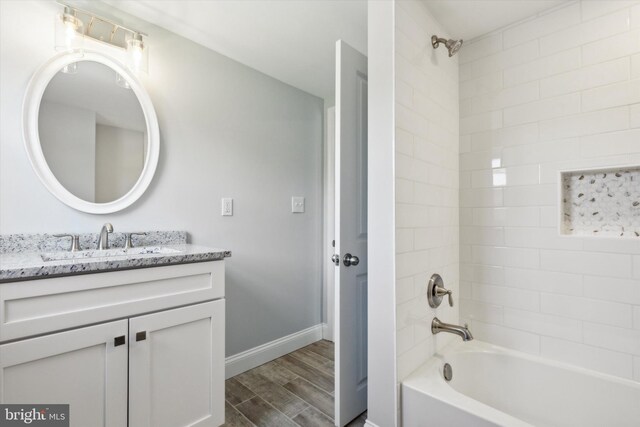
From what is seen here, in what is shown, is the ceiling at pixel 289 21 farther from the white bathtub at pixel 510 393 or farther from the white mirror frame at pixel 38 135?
the white bathtub at pixel 510 393

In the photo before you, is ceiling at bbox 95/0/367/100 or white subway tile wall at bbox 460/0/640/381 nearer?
white subway tile wall at bbox 460/0/640/381

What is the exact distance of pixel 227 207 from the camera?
6.86 ft

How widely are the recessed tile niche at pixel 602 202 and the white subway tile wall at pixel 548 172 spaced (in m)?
0.06

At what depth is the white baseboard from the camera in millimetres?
2086

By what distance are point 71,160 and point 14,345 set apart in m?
0.90

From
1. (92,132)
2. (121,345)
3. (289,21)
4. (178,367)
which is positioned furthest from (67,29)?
(178,367)

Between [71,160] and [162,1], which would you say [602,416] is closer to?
[71,160]

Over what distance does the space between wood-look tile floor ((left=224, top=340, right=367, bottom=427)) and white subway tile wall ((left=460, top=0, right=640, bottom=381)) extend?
1.01 metres

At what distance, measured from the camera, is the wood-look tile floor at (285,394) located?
1.62m

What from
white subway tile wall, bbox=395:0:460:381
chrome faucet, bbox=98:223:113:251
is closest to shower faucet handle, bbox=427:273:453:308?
white subway tile wall, bbox=395:0:460:381

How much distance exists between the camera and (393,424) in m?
1.27

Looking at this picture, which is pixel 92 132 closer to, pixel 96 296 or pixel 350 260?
pixel 96 296

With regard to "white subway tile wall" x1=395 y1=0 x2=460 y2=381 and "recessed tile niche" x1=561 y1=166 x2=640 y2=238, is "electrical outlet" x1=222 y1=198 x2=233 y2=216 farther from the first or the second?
"recessed tile niche" x1=561 y1=166 x2=640 y2=238

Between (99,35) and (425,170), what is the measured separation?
1835 mm
